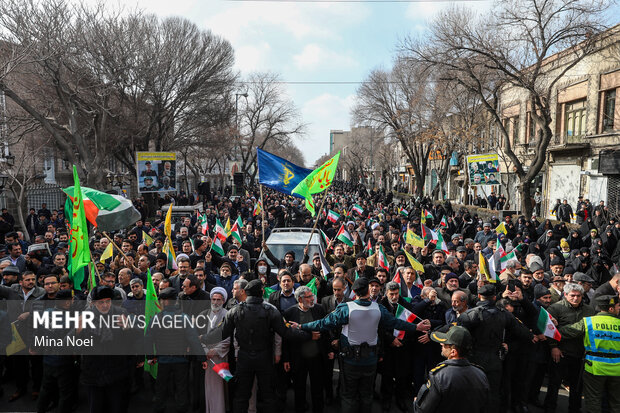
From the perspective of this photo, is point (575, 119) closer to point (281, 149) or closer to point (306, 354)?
point (306, 354)

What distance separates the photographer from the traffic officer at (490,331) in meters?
4.73

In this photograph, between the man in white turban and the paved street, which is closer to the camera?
the man in white turban

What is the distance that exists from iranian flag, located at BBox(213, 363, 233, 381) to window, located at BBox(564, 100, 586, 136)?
79.3ft

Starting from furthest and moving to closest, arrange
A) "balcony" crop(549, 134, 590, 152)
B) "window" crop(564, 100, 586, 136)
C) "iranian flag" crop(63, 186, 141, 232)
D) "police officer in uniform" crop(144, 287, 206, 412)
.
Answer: "window" crop(564, 100, 586, 136) → "balcony" crop(549, 134, 590, 152) → "iranian flag" crop(63, 186, 141, 232) → "police officer in uniform" crop(144, 287, 206, 412)

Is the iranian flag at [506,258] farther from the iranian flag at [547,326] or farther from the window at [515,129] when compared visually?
the window at [515,129]

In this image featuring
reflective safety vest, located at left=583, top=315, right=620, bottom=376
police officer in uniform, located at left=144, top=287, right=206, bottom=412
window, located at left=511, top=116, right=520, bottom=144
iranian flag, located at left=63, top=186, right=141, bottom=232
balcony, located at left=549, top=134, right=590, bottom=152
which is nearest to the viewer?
reflective safety vest, located at left=583, top=315, right=620, bottom=376

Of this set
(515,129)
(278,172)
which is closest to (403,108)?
(515,129)

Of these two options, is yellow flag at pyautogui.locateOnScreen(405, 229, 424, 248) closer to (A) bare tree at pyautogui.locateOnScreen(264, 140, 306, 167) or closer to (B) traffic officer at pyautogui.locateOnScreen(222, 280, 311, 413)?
(B) traffic officer at pyautogui.locateOnScreen(222, 280, 311, 413)

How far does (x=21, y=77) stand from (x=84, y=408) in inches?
760

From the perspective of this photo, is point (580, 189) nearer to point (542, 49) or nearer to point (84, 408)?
point (542, 49)

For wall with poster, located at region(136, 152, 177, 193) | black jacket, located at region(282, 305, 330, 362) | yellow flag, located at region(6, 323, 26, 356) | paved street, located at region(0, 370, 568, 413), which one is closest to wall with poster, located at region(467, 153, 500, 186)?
wall with poster, located at region(136, 152, 177, 193)

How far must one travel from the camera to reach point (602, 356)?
15.0 feet

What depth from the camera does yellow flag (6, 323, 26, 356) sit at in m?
5.27

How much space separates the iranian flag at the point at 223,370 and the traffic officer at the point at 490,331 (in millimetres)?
2501
